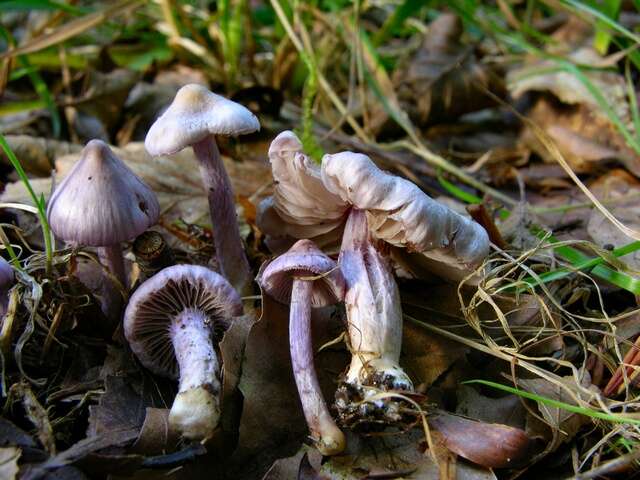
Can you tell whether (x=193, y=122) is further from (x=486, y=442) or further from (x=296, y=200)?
(x=486, y=442)

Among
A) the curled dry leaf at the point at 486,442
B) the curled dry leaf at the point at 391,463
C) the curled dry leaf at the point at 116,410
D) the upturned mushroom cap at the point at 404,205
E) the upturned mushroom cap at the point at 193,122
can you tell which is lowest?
the curled dry leaf at the point at 391,463

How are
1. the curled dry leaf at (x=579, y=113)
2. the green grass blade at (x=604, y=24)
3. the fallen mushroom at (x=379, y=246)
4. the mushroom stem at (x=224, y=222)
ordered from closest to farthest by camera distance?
the fallen mushroom at (x=379, y=246)
the mushroom stem at (x=224, y=222)
the curled dry leaf at (x=579, y=113)
the green grass blade at (x=604, y=24)

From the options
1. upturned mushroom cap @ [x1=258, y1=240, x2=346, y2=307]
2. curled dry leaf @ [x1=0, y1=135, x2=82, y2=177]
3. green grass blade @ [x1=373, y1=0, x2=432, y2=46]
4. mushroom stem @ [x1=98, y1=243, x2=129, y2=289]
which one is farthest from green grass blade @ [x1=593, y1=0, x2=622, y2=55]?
curled dry leaf @ [x1=0, y1=135, x2=82, y2=177]

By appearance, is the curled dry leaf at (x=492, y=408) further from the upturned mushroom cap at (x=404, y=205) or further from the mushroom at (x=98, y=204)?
the mushroom at (x=98, y=204)

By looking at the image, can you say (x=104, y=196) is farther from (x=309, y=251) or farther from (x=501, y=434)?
(x=501, y=434)

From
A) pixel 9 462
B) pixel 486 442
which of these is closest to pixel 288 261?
pixel 486 442

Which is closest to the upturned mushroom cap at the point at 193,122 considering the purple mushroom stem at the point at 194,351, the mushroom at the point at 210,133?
the mushroom at the point at 210,133

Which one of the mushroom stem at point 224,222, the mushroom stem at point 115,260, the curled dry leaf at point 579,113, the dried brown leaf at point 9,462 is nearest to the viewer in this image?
the dried brown leaf at point 9,462
